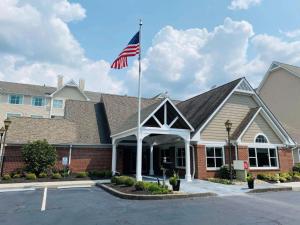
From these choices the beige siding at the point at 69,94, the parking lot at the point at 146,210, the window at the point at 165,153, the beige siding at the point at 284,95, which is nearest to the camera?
the parking lot at the point at 146,210

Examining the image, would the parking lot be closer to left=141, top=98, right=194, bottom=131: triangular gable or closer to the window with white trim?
left=141, top=98, right=194, bottom=131: triangular gable

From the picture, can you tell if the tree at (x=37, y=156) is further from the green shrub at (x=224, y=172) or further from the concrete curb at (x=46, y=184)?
the green shrub at (x=224, y=172)

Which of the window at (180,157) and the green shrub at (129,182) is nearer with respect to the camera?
the green shrub at (129,182)

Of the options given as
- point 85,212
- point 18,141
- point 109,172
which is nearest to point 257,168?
point 109,172

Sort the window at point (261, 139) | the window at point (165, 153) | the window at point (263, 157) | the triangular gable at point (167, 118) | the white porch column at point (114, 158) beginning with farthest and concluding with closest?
the window at point (165, 153)
the window at point (261, 139)
the white porch column at point (114, 158)
the window at point (263, 157)
the triangular gable at point (167, 118)

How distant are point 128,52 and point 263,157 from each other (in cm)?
1440

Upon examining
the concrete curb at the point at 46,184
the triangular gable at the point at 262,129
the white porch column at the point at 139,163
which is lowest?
the concrete curb at the point at 46,184

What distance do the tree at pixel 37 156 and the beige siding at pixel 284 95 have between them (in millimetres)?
29239

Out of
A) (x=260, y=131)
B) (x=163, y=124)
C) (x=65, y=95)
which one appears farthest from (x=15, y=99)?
(x=260, y=131)

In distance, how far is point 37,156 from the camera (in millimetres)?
19812

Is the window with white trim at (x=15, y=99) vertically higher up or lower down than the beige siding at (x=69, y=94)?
lower down

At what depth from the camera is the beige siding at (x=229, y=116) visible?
822 inches

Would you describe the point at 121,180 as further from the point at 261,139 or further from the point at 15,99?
the point at 15,99

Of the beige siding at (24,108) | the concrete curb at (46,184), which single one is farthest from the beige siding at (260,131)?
the beige siding at (24,108)
